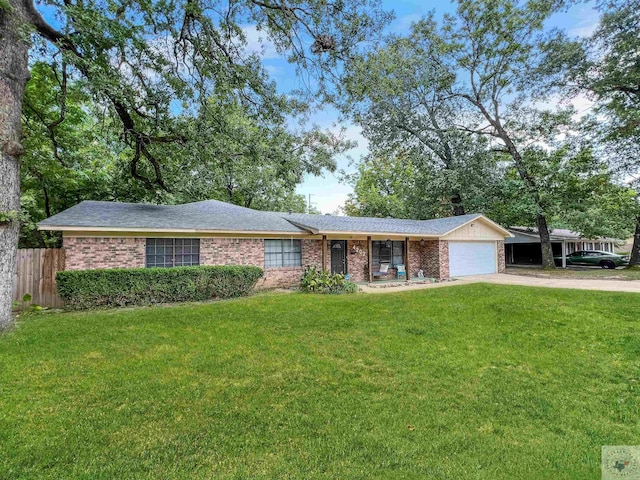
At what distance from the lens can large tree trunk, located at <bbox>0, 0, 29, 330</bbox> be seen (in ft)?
20.0

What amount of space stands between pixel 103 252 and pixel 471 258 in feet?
53.5

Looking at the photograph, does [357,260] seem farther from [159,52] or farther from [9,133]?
[9,133]

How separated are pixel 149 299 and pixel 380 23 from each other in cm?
935

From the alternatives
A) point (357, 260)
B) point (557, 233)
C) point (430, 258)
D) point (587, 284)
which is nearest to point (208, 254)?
point (357, 260)

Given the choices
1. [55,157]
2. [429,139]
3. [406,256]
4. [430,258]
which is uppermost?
[429,139]

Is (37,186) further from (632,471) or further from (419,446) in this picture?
(632,471)

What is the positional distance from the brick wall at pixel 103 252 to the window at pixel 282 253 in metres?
4.32

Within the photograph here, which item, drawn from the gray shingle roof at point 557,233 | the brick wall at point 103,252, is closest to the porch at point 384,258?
the brick wall at point 103,252

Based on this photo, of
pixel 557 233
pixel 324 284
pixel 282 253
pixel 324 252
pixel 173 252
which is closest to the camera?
pixel 173 252

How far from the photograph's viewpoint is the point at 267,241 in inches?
495

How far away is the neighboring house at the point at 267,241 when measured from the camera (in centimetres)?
952

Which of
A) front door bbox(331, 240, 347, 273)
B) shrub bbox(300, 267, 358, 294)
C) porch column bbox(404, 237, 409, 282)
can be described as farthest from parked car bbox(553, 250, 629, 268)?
shrub bbox(300, 267, 358, 294)

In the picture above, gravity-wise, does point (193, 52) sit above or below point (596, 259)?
above

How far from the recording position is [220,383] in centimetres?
392
